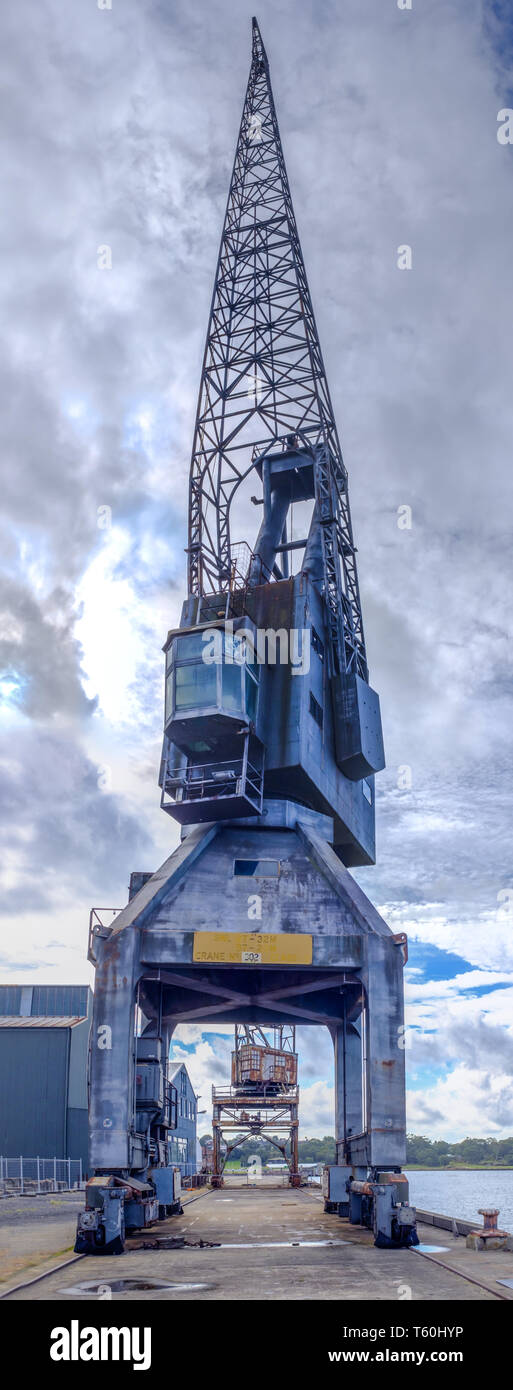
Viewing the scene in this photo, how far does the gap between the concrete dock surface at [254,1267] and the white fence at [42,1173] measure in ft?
62.6

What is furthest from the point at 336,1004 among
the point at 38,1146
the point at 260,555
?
the point at 38,1146

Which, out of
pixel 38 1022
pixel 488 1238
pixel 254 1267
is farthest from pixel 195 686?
pixel 38 1022

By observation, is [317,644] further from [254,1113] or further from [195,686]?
[254,1113]

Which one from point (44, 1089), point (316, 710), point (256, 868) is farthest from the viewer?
point (44, 1089)

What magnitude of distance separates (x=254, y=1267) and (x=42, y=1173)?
37.5 metres

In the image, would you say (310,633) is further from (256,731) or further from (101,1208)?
(101,1208)

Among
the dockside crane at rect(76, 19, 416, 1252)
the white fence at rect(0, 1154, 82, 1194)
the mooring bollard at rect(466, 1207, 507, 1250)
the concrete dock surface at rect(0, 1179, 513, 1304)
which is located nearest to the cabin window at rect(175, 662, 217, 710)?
the dockside crane at rect(76, 19, 416, 1252)

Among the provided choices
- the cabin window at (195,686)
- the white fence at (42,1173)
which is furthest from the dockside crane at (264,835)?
the white fence at (42,1173)

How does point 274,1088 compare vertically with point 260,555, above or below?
below

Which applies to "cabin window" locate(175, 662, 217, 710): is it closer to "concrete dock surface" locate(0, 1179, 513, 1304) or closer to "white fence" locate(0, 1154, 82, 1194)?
"concrete dock surface" locate(0, 1179, 513, 1304)

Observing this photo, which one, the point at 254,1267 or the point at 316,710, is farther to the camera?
the point at 316,710

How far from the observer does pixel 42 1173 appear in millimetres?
54062
